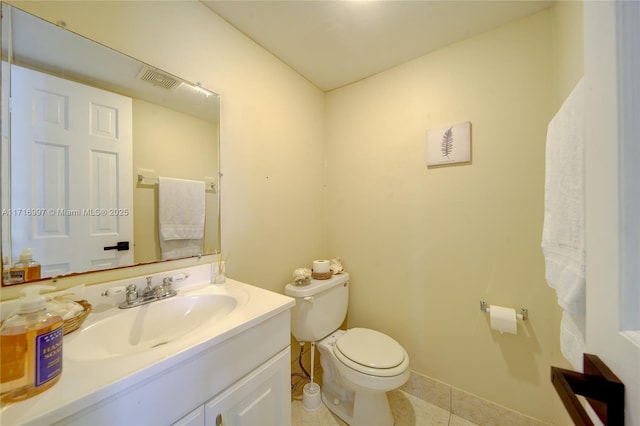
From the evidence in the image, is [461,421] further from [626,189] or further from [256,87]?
[256,87]

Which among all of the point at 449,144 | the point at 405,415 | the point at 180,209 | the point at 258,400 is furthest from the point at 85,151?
the point at 405,415

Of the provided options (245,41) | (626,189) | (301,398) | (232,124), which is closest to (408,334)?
(301,398)

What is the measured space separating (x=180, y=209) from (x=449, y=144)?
4.96 feet

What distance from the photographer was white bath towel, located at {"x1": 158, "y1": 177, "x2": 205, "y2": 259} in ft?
3.39

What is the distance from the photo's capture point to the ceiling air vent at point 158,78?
973 millimetres

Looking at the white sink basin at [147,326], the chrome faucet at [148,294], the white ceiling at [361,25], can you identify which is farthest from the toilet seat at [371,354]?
the white ceiling at [361,25]

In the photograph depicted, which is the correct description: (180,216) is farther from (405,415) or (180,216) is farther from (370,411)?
(405,415)

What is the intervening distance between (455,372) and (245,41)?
7.59ft

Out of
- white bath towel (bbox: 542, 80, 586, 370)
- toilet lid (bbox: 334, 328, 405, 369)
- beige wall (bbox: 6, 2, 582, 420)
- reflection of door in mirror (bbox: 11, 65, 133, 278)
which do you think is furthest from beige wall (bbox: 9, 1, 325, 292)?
white bath towel (bbox: 542, 80, 586, 370)

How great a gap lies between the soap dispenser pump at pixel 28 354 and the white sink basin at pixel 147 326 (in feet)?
0.42

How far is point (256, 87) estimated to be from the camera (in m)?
1.39

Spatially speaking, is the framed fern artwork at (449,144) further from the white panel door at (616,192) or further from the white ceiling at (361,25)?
the white panel door at (616,192)

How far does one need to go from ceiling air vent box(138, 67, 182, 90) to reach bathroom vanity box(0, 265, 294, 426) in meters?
0.84

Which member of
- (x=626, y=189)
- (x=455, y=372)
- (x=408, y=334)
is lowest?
(x=455, y=372)
